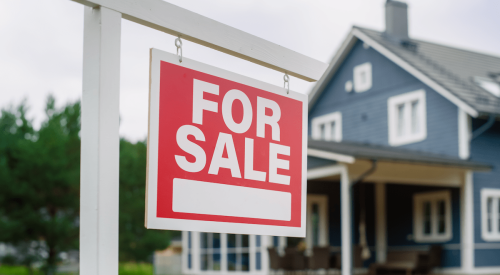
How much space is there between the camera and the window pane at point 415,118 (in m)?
15.6

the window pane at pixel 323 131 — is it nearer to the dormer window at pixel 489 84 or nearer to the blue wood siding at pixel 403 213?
the blue wood siding at pixel 403 213

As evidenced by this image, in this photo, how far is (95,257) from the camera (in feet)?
4.96

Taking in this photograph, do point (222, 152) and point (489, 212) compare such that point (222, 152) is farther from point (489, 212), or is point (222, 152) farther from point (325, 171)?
point (489, 212)

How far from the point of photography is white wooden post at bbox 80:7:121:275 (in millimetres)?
1524

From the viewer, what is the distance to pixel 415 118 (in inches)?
619

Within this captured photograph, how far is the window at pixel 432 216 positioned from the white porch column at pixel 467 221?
475 mm

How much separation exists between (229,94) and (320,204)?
14339 mm

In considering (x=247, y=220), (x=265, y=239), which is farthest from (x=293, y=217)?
(x=265, y=239)

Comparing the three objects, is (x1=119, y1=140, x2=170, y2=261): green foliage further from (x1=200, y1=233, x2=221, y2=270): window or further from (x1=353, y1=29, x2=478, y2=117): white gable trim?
(x1=353, y1=29, x2=478, y2=117): white gable trim

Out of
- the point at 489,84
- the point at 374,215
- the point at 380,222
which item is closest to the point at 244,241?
the point at 374,215

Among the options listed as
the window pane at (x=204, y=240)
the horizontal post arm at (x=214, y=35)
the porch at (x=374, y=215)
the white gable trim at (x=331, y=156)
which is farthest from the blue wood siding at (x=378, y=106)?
the horizontal post arm at (x=214, y=35)

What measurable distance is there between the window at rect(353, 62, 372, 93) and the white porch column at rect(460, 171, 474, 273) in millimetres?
4687

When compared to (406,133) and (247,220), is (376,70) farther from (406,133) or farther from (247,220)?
(247,220)

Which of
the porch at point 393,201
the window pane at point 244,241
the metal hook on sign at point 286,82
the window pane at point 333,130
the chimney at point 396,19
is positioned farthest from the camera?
the window pane at point 333,130
